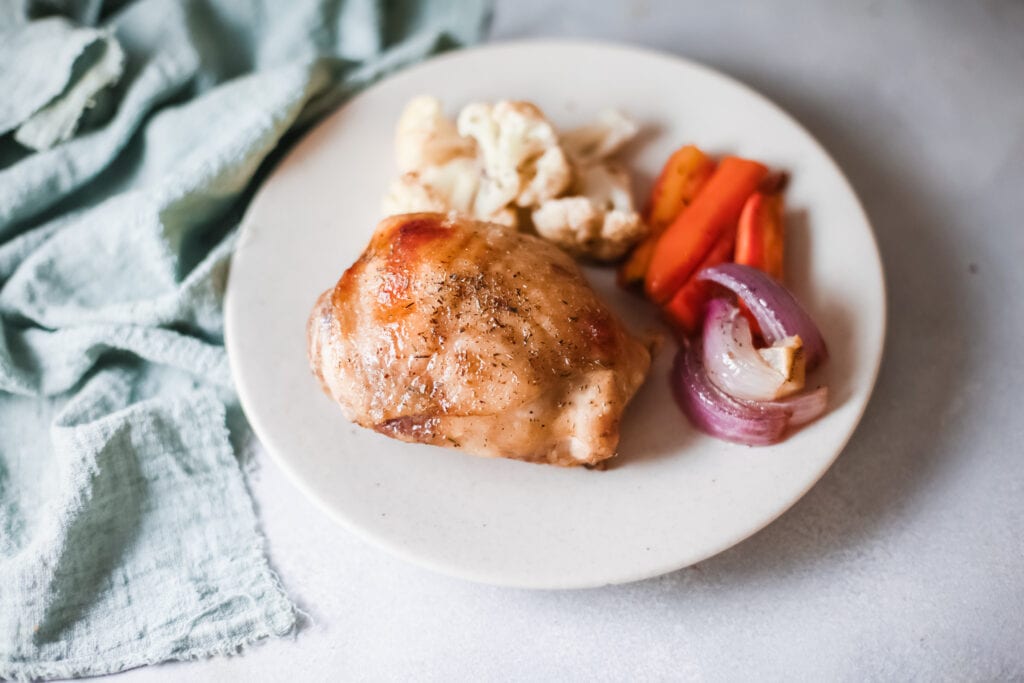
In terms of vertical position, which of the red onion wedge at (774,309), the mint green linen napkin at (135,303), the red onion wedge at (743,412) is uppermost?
the red onion wedge at (774,309)

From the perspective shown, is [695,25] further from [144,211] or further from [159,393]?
[159,393]

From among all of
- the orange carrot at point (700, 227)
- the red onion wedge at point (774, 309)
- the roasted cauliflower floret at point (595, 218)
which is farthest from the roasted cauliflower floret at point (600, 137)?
the red onion wedge at point (774, 309)

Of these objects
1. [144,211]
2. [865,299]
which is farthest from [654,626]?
[144,211]

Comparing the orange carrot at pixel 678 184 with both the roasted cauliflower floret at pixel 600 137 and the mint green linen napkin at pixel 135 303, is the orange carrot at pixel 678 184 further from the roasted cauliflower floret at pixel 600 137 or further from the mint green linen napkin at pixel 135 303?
the mint green linen napkin at pixel 135 303

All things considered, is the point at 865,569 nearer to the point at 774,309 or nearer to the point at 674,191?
the point at 774,309

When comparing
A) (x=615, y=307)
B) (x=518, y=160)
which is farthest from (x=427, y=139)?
(x=615, y=307)

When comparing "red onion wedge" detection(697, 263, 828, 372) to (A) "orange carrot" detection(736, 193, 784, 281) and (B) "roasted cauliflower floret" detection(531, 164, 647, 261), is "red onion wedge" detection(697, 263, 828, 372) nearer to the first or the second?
(A) "orange carrot" detection(736, 193, 784, 281)
